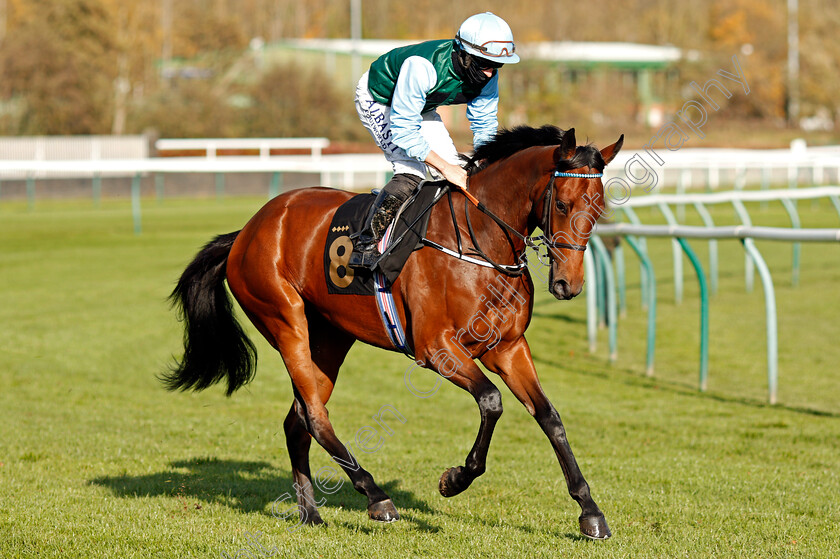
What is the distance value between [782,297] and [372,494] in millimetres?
8792

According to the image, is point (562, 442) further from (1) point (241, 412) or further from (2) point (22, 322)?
(2) point (22, 322)

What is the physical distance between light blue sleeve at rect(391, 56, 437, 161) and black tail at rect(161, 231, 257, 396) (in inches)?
53.7

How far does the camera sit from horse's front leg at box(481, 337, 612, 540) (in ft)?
12.1

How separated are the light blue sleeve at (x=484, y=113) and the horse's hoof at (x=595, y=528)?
5.44ft

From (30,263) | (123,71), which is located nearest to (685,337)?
(30,263)

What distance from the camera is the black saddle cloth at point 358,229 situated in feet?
13.5

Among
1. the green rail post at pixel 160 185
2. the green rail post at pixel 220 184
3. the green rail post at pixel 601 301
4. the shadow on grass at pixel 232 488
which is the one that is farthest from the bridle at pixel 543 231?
the green rail post at pixel 220 184

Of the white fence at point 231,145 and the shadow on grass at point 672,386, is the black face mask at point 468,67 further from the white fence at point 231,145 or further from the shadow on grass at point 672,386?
the white fence at point 231,145

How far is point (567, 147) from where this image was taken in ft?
12.0

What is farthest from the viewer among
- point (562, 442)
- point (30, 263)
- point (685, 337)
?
point (30, 263)

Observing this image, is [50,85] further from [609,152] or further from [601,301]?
[609,152]

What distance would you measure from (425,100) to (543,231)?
2.59ft

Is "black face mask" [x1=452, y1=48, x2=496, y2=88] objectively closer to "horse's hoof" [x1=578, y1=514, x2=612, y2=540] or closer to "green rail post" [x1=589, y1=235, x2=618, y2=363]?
"horse's hoof" [x1=578, y1=514, x2=612, y2=540]

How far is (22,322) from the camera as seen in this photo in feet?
32.4
